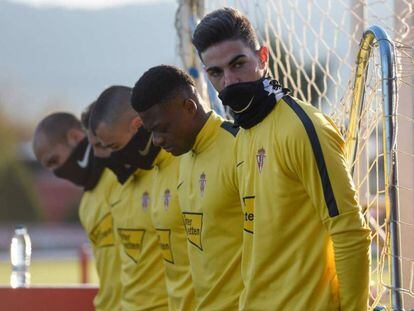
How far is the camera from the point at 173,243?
5.76 meters

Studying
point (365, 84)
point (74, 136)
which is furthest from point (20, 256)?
point (365, 84)

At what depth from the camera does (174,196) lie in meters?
5.79

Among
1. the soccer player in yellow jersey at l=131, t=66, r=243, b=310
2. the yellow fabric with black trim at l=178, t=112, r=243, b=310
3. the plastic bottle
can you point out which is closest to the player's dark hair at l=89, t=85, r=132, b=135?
the soccer player in yellow jersey at l=131, t=66, r=243, b=310

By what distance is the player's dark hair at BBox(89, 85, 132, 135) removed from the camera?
21.1 ft

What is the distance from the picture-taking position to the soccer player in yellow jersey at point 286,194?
13.8ft

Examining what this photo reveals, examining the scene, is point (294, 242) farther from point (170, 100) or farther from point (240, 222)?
point (170, 100)

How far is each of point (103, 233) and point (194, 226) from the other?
6.62 feet

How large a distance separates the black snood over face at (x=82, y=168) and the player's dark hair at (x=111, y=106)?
818 mm

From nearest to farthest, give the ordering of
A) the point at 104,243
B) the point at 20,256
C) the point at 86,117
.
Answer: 1. the point at 104,243
2. the point at 86,117
3. the point at 20,256

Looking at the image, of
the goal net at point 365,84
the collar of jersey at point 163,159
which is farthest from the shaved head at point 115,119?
the goal net at point 365,84

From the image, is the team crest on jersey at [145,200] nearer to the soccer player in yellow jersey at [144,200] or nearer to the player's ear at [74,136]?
the soccer player in yellow jersey at [144,200]

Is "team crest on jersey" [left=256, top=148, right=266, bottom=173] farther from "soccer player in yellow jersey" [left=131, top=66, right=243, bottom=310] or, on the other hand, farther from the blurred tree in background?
the blurred tree in background

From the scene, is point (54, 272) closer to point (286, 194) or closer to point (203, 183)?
point (203, 183)

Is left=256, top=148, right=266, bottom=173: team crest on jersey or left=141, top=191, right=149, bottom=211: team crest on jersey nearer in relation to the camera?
left=256, top=148, right=266, bottom=173: team crest on jersey
